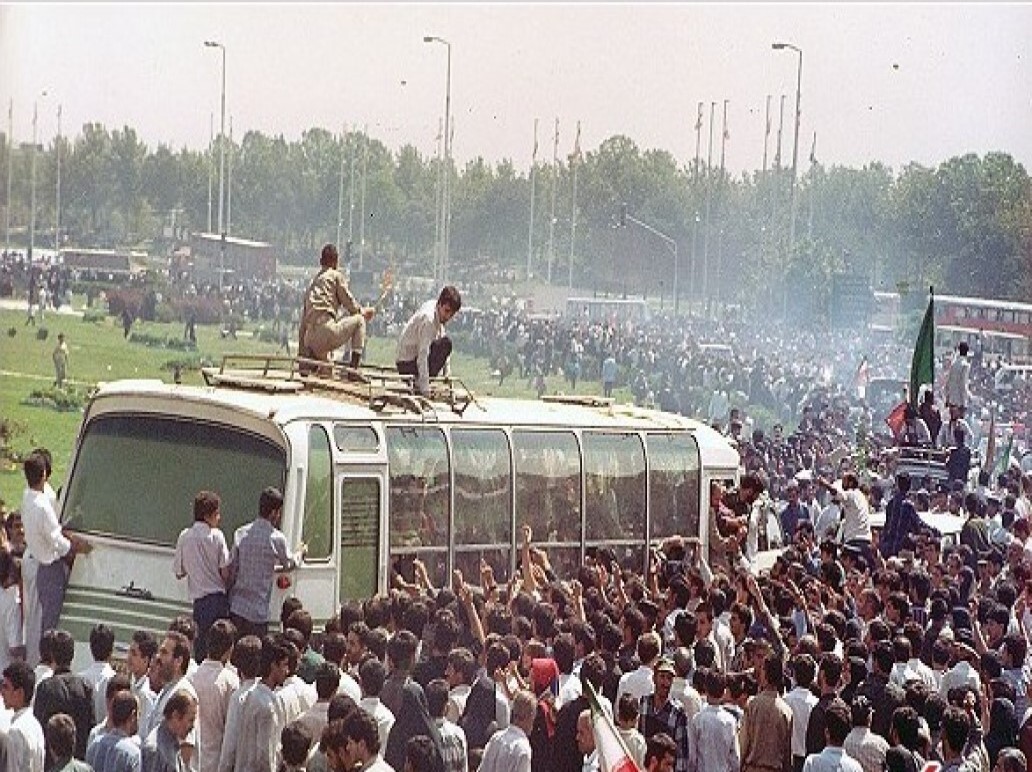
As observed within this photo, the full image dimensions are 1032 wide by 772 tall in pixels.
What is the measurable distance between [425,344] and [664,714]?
5412 mm

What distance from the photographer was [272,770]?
10.4 metres

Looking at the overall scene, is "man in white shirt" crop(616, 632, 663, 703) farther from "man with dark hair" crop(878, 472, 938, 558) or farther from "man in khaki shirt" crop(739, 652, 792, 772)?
"man with dark hair" crop(878, 472, 938, 558)

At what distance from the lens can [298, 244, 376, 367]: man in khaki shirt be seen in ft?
52.2

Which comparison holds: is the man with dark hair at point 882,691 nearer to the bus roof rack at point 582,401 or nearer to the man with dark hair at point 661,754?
the man with dark hair at point 661,754

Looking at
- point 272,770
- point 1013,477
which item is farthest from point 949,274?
point 272,770

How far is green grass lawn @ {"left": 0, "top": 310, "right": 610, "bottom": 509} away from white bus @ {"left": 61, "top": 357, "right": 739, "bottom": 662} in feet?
54.9

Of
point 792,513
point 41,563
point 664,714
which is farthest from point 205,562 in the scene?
point 792,513

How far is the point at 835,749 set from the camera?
991 centimetres

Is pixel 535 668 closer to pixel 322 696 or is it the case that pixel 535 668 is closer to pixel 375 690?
pixel 375 690

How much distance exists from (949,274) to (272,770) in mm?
43424

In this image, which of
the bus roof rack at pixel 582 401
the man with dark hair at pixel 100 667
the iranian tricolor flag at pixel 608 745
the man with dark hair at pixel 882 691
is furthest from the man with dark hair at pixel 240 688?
the bus roof rack at pixel 582 401

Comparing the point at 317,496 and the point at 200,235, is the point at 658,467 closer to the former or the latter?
the point at 317,496

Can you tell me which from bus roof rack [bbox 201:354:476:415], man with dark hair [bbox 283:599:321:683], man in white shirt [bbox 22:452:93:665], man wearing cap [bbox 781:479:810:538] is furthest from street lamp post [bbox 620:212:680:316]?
man with dark hair [bbox 283:599:321:683]

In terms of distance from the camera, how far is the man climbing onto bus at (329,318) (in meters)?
15.9
